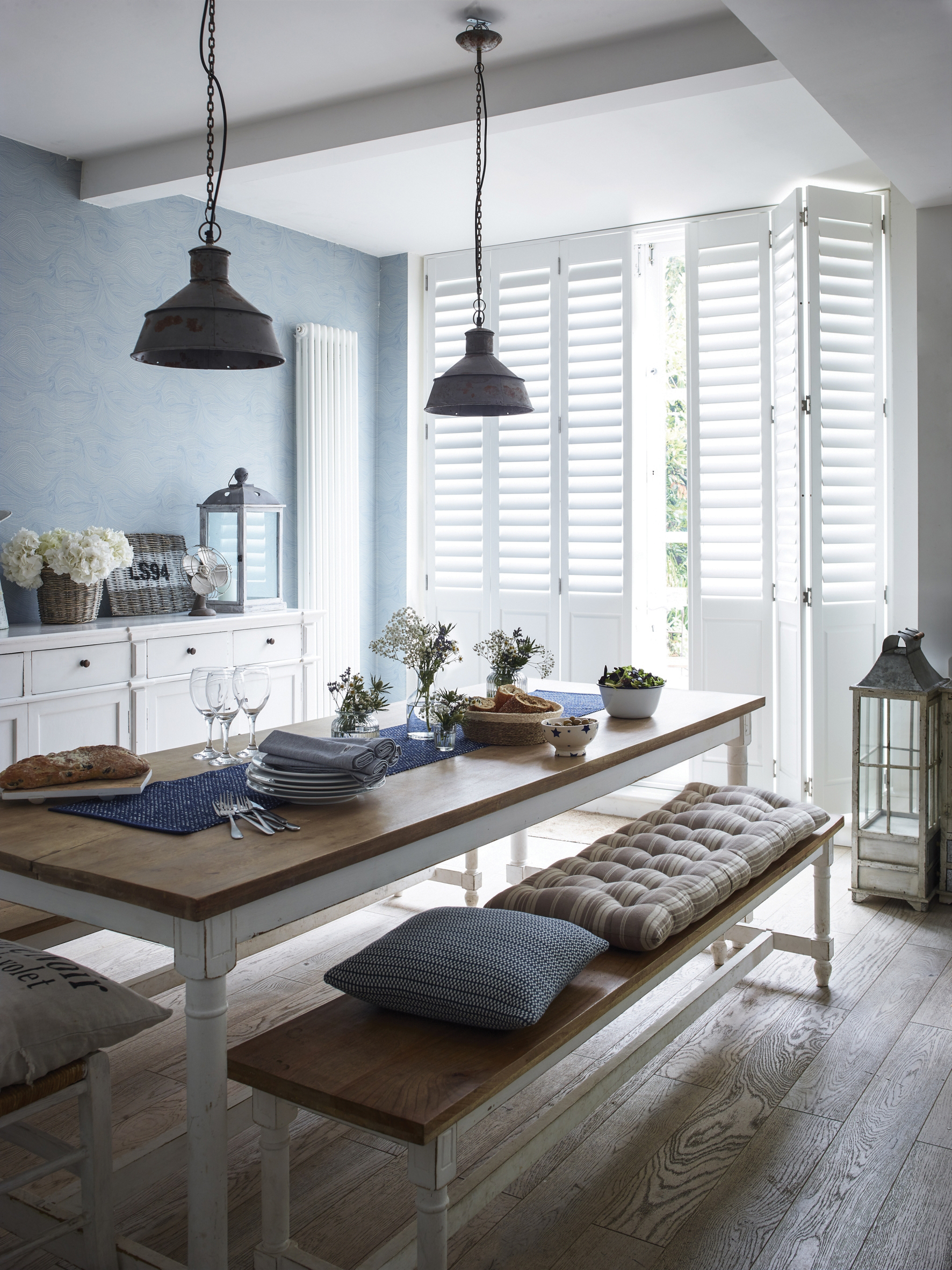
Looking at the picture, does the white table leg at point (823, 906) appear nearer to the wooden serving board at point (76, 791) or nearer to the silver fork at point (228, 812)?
the silver fork at point (228, 812)

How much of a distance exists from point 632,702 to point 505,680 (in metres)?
0.38

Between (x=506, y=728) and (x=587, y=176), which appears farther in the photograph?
(x=587, y=176)

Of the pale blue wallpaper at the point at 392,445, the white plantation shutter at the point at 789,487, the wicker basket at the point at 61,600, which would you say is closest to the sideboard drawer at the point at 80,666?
the wicker basket at the point at 61,600

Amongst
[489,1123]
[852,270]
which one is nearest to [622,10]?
[852,270]

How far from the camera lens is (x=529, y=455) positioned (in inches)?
203

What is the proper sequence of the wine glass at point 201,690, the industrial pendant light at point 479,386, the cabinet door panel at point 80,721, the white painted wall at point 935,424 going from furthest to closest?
the white painted wall at point 935,424 < the cabinet door panel at point 80,721 < the industrial pendant light at point 479,386 < the wine glass at point 201,690

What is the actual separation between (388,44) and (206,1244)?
3.07 metres

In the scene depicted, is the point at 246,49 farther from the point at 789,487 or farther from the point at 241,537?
the point at 789,487

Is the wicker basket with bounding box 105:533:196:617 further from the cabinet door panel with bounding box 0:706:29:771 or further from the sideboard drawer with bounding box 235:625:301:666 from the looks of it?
the cabinet door panel with bounding box 0:706:29:771

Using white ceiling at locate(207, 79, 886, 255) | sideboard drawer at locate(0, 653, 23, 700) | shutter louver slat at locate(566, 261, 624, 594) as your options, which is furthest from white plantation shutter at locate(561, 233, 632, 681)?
sideboard drawer at locate(0, 653, 23, 700)

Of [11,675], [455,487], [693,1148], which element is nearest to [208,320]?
[11,675]

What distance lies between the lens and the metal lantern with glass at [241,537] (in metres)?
4.35

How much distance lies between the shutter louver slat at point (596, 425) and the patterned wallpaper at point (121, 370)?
1.16 m

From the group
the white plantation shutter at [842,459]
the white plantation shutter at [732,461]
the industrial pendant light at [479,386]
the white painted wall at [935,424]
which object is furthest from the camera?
the white plantation shutter at [732,461]
